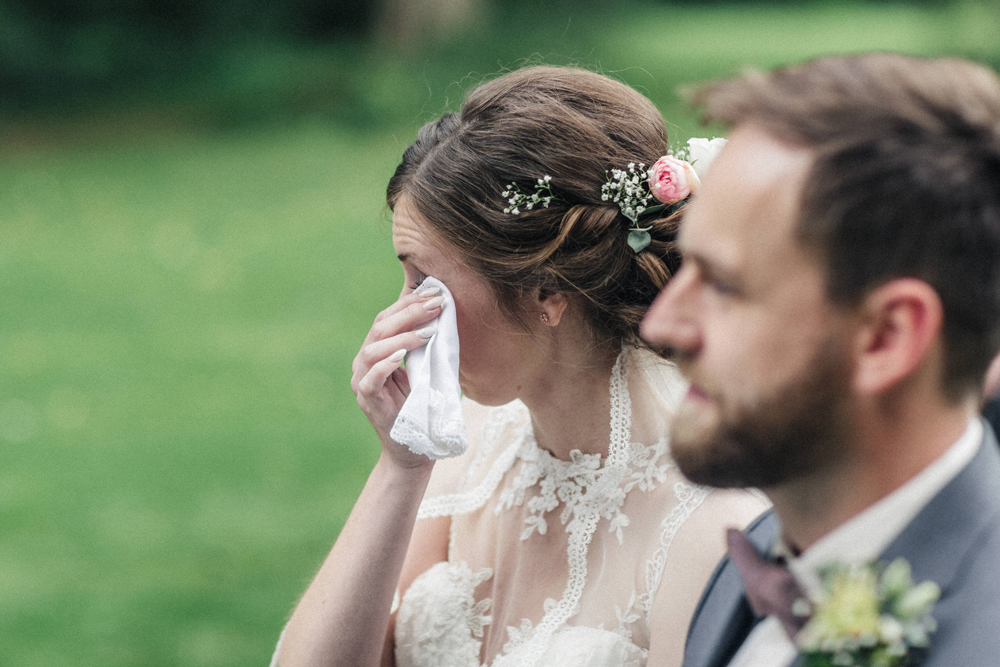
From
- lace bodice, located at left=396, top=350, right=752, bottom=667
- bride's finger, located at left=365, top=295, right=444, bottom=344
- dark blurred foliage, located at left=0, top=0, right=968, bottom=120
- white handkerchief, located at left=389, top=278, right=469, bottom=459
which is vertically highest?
bride's finger, located at left=365, top=295, right=444, bottom=344

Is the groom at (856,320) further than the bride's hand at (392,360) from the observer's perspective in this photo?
No

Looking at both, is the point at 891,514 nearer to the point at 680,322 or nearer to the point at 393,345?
the point at 680,322

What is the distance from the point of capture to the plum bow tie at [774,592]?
154cm

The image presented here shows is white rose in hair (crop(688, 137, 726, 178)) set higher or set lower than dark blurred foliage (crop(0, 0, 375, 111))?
higher

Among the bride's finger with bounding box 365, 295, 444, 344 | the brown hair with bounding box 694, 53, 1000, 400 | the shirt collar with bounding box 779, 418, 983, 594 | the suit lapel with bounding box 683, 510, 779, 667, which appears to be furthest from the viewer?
the bride's finger with bounding box 365, 295, 444, 344

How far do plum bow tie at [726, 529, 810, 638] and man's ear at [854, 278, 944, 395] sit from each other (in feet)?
1.12

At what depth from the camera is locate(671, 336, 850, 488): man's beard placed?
1405 millimetres

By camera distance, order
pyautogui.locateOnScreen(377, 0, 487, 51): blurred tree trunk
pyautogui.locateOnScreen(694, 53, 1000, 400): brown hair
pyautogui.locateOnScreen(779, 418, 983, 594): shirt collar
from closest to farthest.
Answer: pyautogui.locateOnScreen(694, 53, 1000, 400): brown hair, pyautogui.locateOnScreen(779, 418, 983, 594): shirt collar, pyautogui.locateOnScreen(377, 0, 487, 51): blurred tree trunk

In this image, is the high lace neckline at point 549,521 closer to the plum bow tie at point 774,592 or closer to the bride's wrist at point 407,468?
the bride's wrist at point 407,468

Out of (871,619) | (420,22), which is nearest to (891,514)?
(871,619)

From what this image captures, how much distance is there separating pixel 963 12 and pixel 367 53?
11616 mm

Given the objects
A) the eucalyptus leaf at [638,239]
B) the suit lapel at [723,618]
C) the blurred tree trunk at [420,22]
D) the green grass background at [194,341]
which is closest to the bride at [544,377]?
the eucalyptus leaf at [638,239]

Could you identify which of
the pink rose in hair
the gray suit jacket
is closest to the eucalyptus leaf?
the pink rose in hair

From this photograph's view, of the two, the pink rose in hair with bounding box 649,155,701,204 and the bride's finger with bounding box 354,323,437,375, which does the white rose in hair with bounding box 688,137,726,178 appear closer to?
the pink rose in hair with bounding box 649,155,701,204
